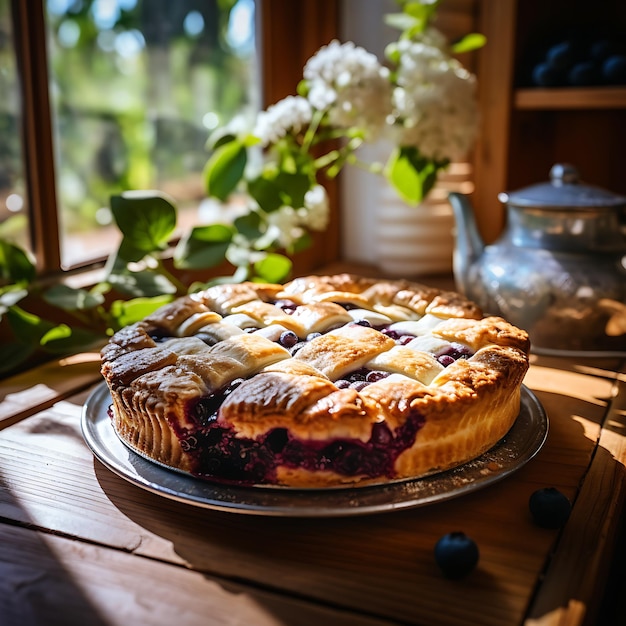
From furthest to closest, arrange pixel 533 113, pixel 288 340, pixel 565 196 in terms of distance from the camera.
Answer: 1. pixel 533 113
2. pixel 565 196
3. pixel 288 340

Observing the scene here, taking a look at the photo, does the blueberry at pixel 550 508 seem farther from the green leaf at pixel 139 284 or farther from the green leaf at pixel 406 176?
the green leaf at pixel 406 176

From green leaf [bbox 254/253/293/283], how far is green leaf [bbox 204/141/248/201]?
5.2 inches

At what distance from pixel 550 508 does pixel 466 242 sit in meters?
0.65

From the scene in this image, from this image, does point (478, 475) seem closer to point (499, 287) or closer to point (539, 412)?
point (539, 412)

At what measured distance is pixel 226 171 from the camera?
1292 millimetres

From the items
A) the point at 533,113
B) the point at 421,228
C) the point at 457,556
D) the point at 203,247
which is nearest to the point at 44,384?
the point at 203,247

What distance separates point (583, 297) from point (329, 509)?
64cm

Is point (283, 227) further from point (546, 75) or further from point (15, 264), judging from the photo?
point (546, 75)

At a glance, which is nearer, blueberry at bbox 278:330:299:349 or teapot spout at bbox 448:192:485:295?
blueberry at bbox 278:330:299:349

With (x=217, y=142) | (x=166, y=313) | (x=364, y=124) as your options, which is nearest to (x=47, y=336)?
(x=166, y=313)

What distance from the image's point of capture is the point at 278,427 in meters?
0.71

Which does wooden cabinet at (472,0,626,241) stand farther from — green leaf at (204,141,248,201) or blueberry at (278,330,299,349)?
blueberry at (278,330,299,349)

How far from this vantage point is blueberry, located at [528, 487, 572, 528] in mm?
679

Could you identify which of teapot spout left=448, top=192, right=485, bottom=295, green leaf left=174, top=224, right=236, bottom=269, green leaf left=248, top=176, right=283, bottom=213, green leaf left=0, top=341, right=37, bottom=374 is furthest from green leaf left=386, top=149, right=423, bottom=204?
green leaf left=0, top=341, right=37, bottom=374
